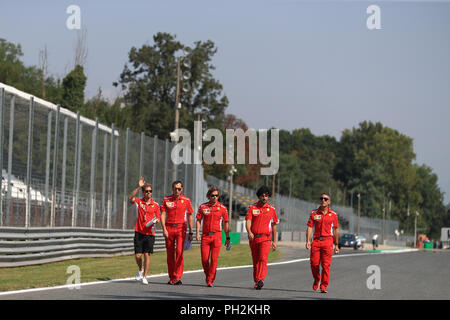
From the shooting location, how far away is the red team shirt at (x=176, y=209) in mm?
14312

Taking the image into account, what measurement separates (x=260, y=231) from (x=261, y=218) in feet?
0.77

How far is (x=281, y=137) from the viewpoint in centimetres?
16988

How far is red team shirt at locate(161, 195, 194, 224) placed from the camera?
14312 mm

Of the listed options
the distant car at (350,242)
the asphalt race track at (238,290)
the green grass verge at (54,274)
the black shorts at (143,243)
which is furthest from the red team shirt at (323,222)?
the distant car at (350,242)

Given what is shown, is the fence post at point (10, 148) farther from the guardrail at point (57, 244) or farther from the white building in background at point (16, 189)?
the guardrail at point (57, 244)

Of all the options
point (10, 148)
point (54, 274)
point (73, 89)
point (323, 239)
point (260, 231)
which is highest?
point (73, 89)

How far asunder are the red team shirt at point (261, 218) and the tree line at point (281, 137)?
20.5 metres

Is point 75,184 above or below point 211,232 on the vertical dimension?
above

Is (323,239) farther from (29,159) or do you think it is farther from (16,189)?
(29,159)

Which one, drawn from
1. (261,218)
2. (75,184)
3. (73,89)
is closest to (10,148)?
(75,184)

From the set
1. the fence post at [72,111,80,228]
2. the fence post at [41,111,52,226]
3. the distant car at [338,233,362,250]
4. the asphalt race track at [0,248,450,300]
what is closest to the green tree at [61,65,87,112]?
the distant car at [338,233,362,250]

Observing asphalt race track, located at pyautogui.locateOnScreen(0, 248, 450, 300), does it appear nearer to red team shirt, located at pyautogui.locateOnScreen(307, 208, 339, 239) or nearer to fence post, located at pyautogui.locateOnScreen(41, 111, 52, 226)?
red team shirt, located at pyautogui.locateOnScreen(307, 208, 339, 239)

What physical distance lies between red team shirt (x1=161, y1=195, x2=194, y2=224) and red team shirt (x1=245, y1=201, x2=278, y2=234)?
3.75 ft
